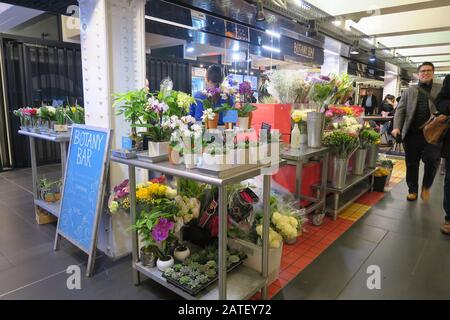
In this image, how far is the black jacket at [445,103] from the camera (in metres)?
2.98

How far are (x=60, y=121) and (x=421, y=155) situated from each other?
4215mm

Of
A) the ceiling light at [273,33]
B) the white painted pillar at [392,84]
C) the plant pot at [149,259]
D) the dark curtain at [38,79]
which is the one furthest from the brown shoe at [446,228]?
the white painted pillar at [392,84]

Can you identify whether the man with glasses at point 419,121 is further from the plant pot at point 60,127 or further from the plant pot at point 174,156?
A: the plant pot at point 60,127

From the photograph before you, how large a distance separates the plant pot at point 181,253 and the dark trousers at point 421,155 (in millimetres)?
3178

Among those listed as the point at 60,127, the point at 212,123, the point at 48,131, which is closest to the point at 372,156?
the point at 212,123

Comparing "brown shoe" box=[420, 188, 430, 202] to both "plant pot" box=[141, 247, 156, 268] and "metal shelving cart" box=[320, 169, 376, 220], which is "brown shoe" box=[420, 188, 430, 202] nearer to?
"metal shelving cart" box=[320, 169, 376, 220]

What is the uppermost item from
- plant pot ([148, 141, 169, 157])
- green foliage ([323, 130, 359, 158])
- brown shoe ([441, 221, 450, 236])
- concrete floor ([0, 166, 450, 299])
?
plant pot ([148, 141, 169, 157])

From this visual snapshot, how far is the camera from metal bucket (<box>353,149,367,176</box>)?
12.6 ft

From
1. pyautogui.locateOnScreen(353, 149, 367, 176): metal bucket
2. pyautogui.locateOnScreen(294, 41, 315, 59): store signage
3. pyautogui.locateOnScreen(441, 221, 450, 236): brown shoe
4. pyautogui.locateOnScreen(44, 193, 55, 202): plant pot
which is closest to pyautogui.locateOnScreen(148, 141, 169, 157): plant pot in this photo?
pyautogui.locateOnScreen(44, 193, 55, 202): plant pot

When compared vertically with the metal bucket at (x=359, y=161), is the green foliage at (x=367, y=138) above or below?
above

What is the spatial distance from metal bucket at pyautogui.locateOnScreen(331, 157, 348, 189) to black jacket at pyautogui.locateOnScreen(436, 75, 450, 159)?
2.99 feet

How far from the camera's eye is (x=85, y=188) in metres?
2.38

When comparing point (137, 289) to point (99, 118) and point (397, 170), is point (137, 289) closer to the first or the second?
point (99, 118)

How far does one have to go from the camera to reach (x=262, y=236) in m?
1.95
